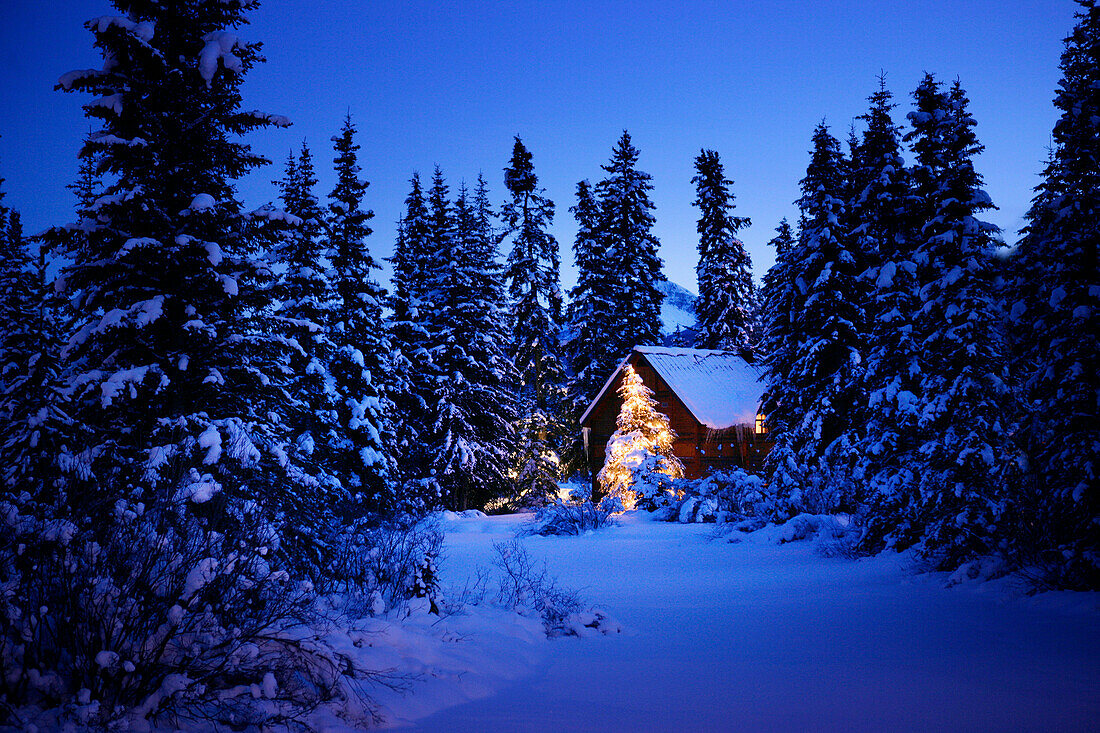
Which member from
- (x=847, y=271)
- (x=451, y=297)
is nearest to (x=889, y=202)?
(x=847, y=271)

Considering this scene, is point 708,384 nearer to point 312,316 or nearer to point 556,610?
point 312,316

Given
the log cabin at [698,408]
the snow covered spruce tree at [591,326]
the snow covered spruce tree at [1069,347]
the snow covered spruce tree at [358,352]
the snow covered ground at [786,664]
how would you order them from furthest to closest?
the snow covered spruce tree at [591,326], the log cabin at [698,408], the snow covered spruce tree at [358,352], the snow covered spruce tree at [1069,347], the snow covered ground at [786,664]

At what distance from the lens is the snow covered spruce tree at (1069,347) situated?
7938 millimetres

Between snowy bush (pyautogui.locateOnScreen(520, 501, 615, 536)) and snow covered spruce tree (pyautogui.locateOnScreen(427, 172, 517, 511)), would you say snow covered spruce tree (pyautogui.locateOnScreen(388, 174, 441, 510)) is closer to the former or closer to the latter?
snow covered spruce tree (pyautogui.locateOnScreen(427, 172, 517, 511))

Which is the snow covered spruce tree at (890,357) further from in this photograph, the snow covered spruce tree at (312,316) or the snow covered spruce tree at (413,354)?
the snow covered spruce tree at (413,354)

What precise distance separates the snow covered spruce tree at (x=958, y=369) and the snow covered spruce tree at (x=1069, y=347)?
1.95ft

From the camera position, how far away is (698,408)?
92.3ft

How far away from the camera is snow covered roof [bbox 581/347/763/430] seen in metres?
28.4

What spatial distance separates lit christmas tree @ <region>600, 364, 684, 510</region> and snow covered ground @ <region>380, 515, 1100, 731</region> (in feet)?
40.2

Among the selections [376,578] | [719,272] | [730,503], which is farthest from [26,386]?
[719,272]

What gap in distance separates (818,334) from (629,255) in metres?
17.9

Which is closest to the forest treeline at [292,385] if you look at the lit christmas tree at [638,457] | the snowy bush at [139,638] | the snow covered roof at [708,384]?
the snowy bush at [139,638]

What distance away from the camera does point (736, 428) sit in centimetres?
2911

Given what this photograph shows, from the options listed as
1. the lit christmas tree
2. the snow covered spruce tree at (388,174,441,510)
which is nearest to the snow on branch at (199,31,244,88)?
the snow covered spruce tree at (388,174,441,510)
